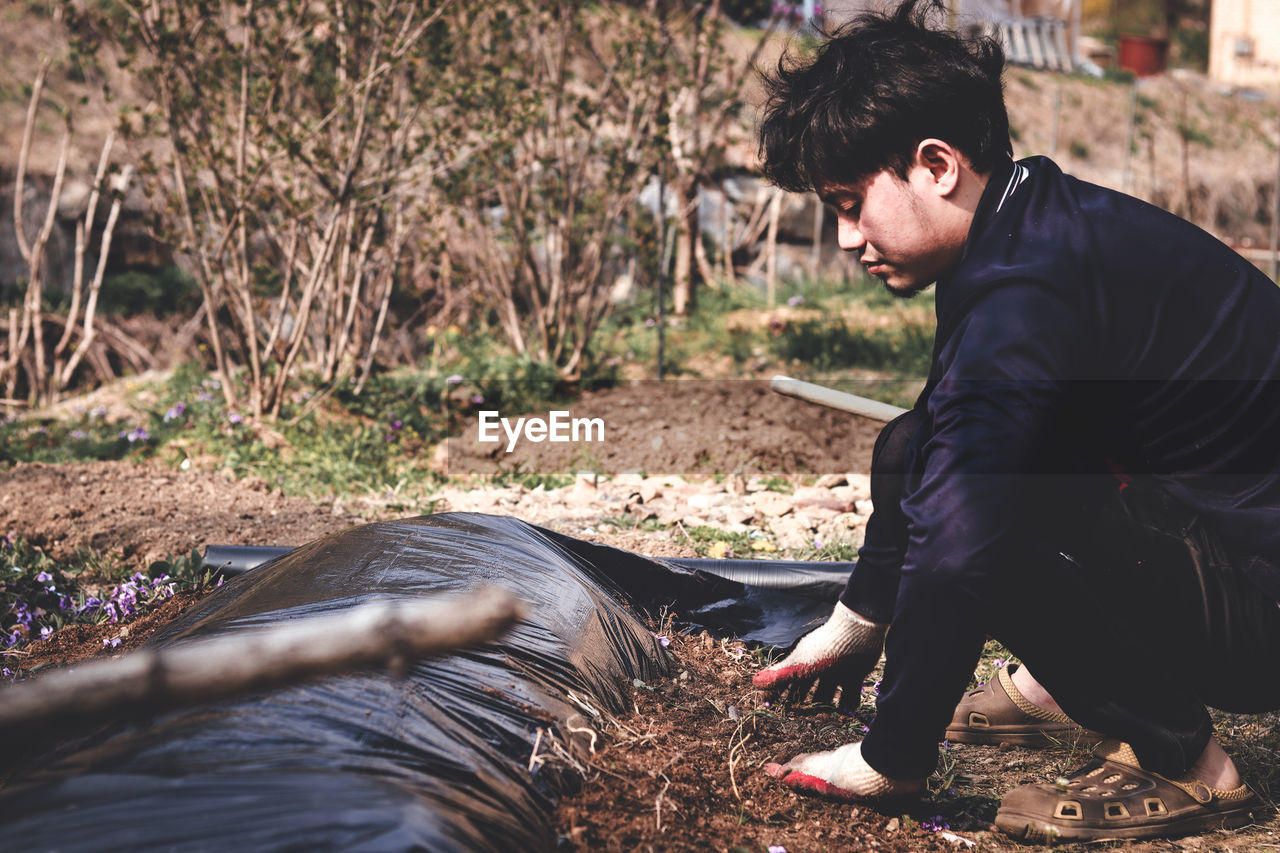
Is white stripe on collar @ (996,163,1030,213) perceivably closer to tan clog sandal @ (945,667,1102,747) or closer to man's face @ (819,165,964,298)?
man's face @ (819,165,964,298)

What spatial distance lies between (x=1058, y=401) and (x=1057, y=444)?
5.9 inches

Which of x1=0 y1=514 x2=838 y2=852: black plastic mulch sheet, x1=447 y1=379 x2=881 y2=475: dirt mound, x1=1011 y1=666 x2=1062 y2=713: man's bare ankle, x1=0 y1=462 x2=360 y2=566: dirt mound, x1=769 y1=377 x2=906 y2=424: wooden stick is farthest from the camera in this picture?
Result: x1=447 y1=379 x2=881 y2=475: dirt mound

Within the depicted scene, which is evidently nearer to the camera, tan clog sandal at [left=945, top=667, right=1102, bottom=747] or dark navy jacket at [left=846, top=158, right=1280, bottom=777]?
dark navy jacket at [left=846, top=158, right=1280, bottom=777]

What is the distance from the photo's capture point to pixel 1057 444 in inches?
59.0

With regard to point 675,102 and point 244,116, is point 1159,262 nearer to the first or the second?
point 244,116

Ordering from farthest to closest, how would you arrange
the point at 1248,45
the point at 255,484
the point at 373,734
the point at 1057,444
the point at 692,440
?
the point at 1248,45
the point at 692,440
the point at 255,484
the point at 1057,444
the point at 373,734

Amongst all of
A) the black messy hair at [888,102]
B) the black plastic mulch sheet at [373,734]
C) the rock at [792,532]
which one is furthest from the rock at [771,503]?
the black messy hair at [888,102]

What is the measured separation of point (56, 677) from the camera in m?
0.80

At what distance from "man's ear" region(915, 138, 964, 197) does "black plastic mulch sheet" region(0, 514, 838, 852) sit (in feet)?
2.95

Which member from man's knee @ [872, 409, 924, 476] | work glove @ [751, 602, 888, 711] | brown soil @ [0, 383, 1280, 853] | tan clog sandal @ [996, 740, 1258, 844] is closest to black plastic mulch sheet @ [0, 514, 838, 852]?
brown soil @ [0, 383, 1280, 853]

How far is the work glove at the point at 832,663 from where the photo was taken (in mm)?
1842

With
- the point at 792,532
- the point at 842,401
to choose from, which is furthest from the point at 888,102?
the point at 792,532

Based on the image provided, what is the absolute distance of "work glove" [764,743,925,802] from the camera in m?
1.51

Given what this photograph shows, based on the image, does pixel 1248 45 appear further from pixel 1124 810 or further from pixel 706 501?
pixel 1124 810
